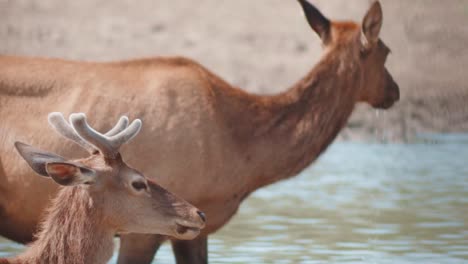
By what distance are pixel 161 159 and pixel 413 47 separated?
14695 millimetres

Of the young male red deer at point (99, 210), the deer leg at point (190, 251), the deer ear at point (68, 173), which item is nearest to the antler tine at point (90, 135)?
the young male red deer at point (99, 210)

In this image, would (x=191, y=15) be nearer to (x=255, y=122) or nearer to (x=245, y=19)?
(x=245, y=19)

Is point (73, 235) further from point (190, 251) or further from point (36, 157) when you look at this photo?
point (190, 251)

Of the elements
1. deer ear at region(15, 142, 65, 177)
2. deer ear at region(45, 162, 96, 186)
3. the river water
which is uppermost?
deer ear at region(15, 142, 65, 177)

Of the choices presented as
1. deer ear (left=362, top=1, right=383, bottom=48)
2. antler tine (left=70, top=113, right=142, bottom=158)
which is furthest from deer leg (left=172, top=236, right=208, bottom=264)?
antler tine (left=70, top=113, right=142, bottom=158)

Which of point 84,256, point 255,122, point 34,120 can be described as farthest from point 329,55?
point 84,256

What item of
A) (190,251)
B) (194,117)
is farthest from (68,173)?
(190,251)

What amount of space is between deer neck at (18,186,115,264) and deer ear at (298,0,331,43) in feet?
12.1

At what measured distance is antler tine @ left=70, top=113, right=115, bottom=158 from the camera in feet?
26.2

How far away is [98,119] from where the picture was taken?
10250 mm

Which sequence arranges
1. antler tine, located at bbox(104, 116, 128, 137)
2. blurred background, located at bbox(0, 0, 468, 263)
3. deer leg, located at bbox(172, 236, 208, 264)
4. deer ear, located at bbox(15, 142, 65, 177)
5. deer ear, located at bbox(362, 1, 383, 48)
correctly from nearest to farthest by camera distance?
1. deer ear, located at bbox(15, 142, 65, 177)
2. antler tine, located at bbox(104, 116, 128, 137)
3. deer leg, located at bbox(172, 236, 208, 264)
4. deer ear, located at bbox(362, 1, 383, 48)
5. blurred background, located at bbox(0, 0, 468, 263)

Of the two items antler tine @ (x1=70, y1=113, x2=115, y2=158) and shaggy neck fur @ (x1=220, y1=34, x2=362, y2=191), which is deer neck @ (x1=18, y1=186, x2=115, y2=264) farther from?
shaggy neck fur @ (x1=220, y1=34, x2=362, y2=191)

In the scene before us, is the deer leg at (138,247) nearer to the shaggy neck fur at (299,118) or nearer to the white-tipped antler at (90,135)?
the shaggy neck fur at (299,118)

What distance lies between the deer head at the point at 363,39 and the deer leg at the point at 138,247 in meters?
2.30
